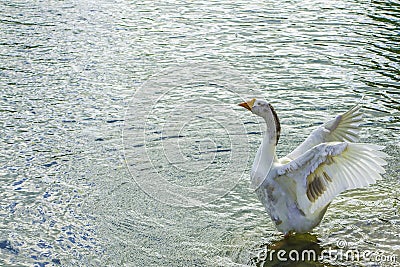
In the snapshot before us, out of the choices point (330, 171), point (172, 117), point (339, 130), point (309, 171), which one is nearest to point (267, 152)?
point (309, 171)

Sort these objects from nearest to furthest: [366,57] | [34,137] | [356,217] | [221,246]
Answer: [221,246] → [356,217] → [34,137] → [366,57]

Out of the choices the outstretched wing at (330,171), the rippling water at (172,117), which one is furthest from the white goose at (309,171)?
the rippling water at (172,117)

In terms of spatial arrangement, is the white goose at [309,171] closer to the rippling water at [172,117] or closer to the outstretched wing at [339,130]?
the outstretched wing at [339,130]

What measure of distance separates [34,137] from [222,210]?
3.63m

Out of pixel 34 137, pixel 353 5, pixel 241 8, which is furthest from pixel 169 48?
pixel 353 5

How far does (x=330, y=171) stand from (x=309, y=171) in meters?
0.26

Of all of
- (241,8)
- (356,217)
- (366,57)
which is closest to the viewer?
(356,217)

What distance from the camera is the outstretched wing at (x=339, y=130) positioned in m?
8.57

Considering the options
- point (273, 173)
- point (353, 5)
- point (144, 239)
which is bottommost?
point (353, 5)

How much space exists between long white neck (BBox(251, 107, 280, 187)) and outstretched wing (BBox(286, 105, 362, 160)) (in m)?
0.47

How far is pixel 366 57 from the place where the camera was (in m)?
14.6

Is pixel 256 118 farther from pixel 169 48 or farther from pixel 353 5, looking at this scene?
pixel 353 5

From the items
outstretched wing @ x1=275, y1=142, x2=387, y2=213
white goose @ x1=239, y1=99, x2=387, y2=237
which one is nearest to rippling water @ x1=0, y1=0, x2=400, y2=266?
white goose @ x1=239, y1=99, x2=387, y2=237

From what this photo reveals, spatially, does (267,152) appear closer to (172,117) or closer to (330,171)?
(330,171)
